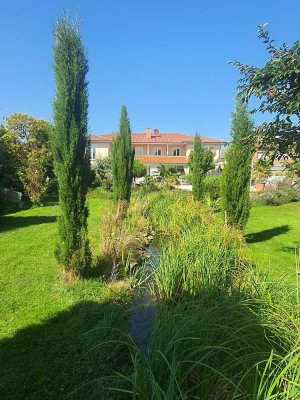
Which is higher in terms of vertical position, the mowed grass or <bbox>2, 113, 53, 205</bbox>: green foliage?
<bbox>2, 113, 53, 205</bbox>: green foliage

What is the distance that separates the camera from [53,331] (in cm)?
418

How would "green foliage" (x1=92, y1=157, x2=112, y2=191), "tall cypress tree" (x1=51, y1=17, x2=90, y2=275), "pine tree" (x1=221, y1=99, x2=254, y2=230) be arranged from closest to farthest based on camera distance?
"tall cypress tree" (x1=51, y1=17, x2=90, y2=275)
"pine tree" (x1=221, y1=99, x2=254, y2=230)
"green foliage" (x1=92, y1=157, x2=112, y2=191)

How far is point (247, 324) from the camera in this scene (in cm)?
278

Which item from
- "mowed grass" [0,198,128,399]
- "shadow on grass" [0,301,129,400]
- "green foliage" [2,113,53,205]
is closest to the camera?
"shadow on grass" [0,301,129,400]

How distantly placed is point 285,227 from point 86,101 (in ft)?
38.4

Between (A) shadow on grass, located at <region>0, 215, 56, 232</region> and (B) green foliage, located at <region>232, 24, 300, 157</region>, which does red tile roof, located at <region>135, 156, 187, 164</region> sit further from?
(B) green foliage, located at <region>232, 24, 300, 157</region>

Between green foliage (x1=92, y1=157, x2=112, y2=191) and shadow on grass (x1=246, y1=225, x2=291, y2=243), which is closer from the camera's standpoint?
shadow on grass (x1=246, y1=225, x2=291, y2=243)

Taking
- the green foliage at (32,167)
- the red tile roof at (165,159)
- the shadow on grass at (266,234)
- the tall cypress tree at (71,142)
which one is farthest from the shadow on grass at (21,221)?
the red tile roof at (165,159)

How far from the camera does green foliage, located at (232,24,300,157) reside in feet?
15.1

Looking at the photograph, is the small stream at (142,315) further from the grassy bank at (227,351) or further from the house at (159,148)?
the house at (159,148)

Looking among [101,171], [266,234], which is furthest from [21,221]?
[101,171]

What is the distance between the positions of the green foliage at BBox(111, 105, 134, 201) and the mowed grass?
6598 millimetres

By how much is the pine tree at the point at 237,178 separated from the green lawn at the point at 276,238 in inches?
34.1

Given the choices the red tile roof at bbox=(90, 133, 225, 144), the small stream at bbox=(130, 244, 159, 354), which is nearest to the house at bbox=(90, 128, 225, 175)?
the red tile roof at bbox=(90, 133, 225, 144)
